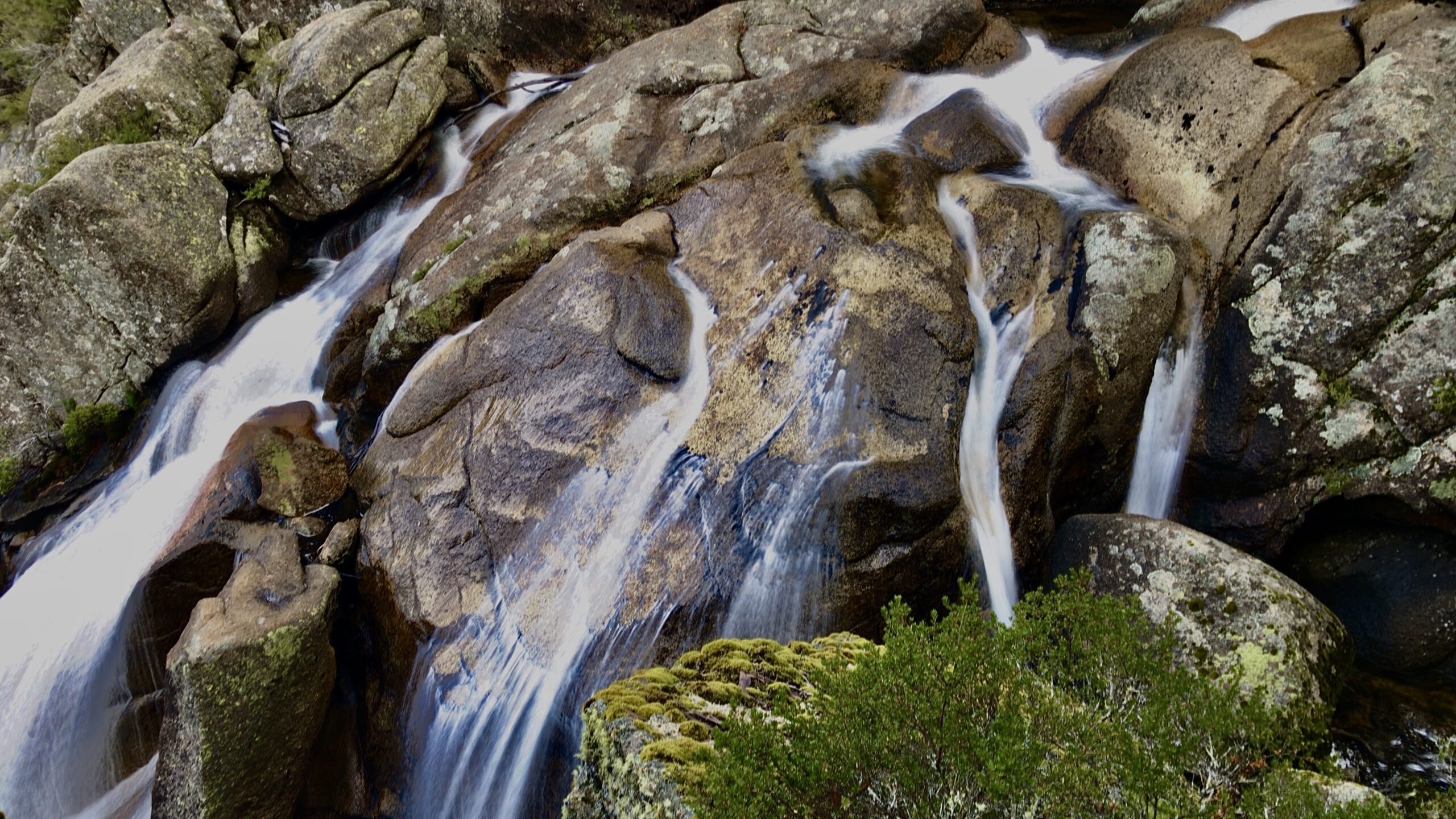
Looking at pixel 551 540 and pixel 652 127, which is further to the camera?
pixel 652 127

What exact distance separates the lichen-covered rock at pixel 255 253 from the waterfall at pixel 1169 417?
1085cm

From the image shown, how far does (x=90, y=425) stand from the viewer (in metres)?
10.3

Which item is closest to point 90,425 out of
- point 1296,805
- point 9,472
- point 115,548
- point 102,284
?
point 9,472

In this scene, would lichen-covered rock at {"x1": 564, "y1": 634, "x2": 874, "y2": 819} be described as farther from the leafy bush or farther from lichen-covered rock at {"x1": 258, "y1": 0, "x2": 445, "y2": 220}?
lichen-covered rock at {"x1": 258, "y1": 0, "x2": 445, "y2": 220}

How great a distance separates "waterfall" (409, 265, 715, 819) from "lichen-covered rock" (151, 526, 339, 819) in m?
1.05

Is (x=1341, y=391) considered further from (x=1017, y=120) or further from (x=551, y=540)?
(x=551, y=540)

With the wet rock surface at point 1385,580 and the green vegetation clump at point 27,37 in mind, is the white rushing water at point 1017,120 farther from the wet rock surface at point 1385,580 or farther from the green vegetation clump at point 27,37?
the green vegetation clump at point 27,37

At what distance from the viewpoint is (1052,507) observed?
7.48 metres

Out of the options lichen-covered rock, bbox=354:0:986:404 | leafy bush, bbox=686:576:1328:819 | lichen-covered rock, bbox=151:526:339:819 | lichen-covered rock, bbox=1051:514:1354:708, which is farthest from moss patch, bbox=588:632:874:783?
lichen-covered rock, bbox=354:0:986:404

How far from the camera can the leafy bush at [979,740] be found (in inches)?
140

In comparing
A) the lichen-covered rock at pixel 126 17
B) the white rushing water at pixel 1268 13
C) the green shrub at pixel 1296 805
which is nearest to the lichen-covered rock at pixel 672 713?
the green shrub at pixel 1296 805

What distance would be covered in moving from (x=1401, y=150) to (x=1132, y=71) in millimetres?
2856

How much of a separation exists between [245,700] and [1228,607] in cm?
760

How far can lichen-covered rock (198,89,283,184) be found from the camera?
1107 centimetres
